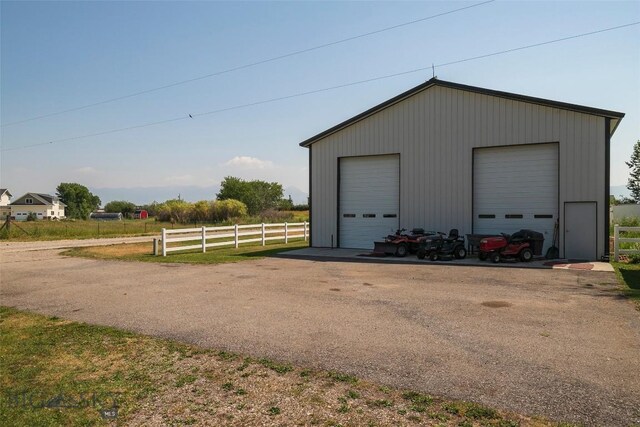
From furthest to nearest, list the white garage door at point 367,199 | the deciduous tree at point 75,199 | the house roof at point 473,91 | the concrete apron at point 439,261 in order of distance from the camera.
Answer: the deciduous tree at point 75,199, the white garage door at point 367,199, the house roof at point 473,91, the concrete apron at point 439,261

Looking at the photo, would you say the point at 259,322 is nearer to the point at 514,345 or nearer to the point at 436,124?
the point at 514,345

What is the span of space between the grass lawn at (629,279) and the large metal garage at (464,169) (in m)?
1.65

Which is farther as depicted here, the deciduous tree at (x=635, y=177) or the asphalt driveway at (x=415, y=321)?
the deciduous tree at (x=635, y=177)

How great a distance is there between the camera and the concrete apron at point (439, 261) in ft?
45.3

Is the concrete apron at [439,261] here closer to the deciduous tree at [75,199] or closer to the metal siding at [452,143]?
the metal siding at [452,143]

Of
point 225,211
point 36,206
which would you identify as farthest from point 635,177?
point 36,206

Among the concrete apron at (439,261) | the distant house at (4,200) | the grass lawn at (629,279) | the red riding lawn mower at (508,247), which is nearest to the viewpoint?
the grass lawn at (629,279)

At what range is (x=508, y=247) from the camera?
1484cm

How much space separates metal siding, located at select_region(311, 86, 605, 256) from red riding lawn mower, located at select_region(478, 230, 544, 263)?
6.68 ft

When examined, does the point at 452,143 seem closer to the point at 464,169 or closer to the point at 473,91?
the point at 464,169

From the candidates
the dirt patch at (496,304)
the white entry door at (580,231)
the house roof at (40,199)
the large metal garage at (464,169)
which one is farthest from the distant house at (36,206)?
the dirt patch at (496,304)

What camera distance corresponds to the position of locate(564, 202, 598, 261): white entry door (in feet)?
51.2

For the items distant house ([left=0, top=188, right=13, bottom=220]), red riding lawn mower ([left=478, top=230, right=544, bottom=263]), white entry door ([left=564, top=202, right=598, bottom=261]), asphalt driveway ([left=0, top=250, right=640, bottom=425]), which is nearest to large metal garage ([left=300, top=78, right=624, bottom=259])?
white entry door ([left=564, top=202, right=598, bottom=261])

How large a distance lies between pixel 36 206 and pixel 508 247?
112750mm
